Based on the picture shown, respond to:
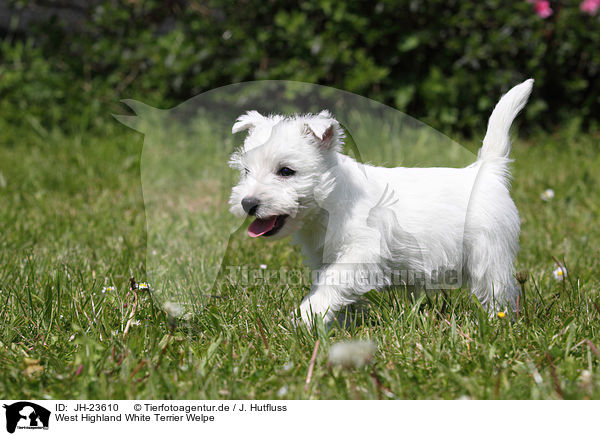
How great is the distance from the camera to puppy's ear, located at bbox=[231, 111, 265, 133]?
2395 millimetres

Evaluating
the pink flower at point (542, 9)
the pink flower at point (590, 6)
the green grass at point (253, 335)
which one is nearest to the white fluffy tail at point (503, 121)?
the green grass at point (253, 335)

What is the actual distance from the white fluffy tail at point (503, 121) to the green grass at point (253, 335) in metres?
0.66

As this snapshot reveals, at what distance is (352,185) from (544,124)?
16.2ft

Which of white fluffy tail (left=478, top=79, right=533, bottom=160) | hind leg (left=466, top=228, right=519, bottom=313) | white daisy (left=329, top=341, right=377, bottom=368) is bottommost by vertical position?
white daisy (left=329, top=341, right=377, bottom=368)

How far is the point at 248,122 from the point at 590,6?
5167 millimetres

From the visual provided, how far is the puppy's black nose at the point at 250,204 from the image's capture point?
225cm

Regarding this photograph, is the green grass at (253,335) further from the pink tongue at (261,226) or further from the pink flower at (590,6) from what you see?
the pink flower at (590,6)

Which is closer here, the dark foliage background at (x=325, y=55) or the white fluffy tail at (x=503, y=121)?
the white fluffy tail at (x=503, y=121)

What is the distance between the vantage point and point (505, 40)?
19.8ft

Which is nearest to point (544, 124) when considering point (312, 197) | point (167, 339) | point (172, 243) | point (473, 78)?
point (473, 78)

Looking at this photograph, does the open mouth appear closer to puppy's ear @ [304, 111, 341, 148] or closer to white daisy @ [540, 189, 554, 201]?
puppy's ear @ [304, 111, 341, 148]

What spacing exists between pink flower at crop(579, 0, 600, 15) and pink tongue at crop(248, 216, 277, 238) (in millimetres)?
5295

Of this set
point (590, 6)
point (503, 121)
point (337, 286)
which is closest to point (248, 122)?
point (337, 286)
